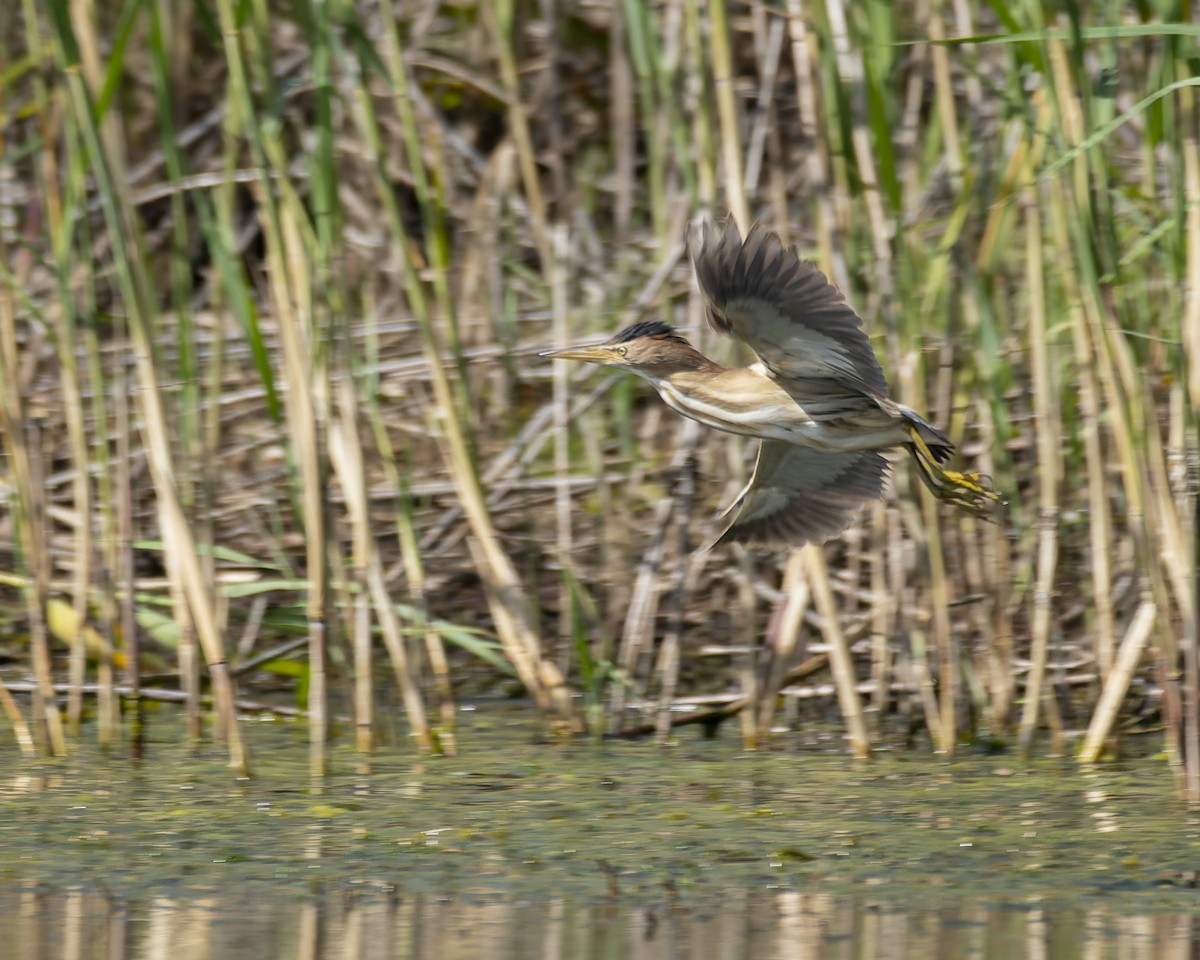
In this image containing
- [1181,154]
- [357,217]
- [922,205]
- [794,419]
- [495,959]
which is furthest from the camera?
[357,217]

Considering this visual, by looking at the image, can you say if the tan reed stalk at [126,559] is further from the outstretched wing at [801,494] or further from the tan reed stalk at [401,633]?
the outstretched wing at [801,494]

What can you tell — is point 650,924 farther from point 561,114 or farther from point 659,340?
point 561,114

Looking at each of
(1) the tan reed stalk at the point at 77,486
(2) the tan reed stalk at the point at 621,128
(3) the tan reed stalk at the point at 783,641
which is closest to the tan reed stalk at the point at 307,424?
(1) the tan reed stalk at the point at 77,486

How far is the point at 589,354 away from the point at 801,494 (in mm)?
556

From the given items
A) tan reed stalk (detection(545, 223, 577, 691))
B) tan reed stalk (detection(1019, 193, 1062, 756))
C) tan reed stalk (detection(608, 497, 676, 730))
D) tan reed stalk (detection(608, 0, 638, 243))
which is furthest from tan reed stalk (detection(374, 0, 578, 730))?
tan reed stalk (detection(608, 0, 638, 243))

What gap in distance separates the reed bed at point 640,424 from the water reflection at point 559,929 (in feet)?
2.37

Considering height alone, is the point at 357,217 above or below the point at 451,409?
above

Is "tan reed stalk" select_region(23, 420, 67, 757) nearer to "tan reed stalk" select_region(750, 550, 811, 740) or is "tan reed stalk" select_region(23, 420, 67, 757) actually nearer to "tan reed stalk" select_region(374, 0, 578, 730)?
"tan reed stalk" select_region(374, 0, 578, 730)

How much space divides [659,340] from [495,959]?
164 centimetres

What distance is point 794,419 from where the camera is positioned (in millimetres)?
3744

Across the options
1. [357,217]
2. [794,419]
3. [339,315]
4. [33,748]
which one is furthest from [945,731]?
[357,217]

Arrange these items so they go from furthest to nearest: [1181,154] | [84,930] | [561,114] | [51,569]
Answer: [561,114] < [51,569] < [1181,154] < [84,930]

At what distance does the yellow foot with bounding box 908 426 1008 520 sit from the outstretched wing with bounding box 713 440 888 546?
281mm

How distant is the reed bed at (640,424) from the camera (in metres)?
3.64
